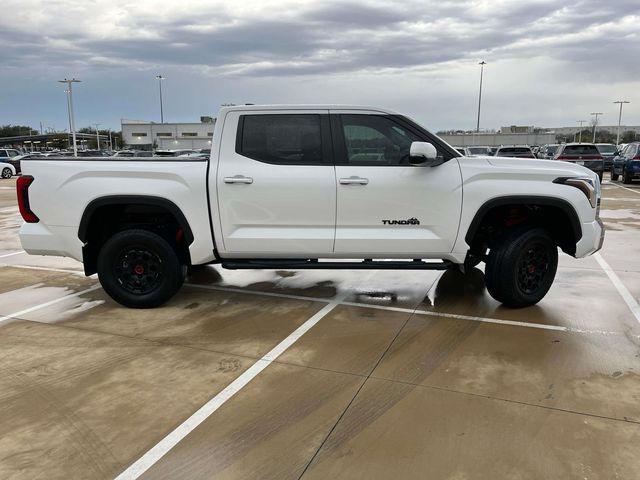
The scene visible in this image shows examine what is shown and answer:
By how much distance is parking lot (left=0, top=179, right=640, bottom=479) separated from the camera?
2.89m

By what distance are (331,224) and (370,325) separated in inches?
41.0

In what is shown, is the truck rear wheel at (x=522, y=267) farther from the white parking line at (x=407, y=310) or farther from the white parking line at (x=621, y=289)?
the white parking line at (x=621, y=289)

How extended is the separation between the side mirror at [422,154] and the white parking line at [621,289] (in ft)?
8.58

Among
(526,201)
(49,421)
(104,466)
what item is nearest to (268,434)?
(104,466)

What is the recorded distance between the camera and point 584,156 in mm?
22547

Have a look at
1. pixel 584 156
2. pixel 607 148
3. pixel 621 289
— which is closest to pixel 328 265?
pixel 621 289

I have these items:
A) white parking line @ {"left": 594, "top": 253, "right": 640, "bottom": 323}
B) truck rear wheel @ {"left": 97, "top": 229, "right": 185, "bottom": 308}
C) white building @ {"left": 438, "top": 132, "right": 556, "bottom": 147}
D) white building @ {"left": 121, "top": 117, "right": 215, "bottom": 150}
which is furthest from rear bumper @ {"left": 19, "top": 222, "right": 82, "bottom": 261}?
white building @ {"left": 121, "top": 117, "right": 215, "bottom": 150}

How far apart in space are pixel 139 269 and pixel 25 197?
1310mm

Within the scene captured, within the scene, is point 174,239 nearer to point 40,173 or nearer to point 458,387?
point 40,173

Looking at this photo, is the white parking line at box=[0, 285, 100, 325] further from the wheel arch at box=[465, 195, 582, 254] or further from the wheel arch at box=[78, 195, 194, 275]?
the wheel arch at box=[465, 195, 582, 254]

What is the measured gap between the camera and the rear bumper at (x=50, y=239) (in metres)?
5.18

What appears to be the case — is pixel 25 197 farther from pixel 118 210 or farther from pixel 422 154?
pixel 422 154

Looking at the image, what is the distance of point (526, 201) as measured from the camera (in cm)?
493

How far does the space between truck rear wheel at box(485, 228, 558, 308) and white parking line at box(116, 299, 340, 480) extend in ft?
6.35
